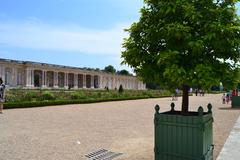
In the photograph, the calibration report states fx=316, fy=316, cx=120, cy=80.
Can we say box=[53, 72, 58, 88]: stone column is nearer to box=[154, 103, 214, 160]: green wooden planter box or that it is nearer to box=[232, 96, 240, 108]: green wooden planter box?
box=[232, 96, 240, 108]: green wooden planter box

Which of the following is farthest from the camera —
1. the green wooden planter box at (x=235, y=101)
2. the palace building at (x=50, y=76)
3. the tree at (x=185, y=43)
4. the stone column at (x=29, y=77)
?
the stone column at (x=29, y=77)

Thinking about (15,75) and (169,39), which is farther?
(15,75)

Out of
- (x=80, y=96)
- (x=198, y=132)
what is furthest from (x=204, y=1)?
(x=80, y=96)

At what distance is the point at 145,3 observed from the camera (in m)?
6.56

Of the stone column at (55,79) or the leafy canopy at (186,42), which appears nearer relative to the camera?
the leafy canopy at (186,42)

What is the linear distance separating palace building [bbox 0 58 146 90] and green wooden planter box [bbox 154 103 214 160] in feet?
169

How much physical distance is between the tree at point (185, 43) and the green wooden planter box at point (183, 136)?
0.58 meters

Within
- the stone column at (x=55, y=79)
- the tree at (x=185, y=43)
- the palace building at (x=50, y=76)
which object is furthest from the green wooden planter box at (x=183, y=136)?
the stone column at (x=55, y=79)

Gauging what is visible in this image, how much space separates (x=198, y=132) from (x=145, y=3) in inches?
111

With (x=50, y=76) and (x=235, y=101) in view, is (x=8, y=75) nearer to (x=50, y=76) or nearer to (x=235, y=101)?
(x=50, y=76)

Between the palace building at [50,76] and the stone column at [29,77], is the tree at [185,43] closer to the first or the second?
the palace building at [50,76]

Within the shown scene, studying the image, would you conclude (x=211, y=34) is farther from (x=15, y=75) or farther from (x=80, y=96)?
(x=15, y=75)

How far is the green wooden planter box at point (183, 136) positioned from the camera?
5.82 m

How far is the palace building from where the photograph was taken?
7362 cm
